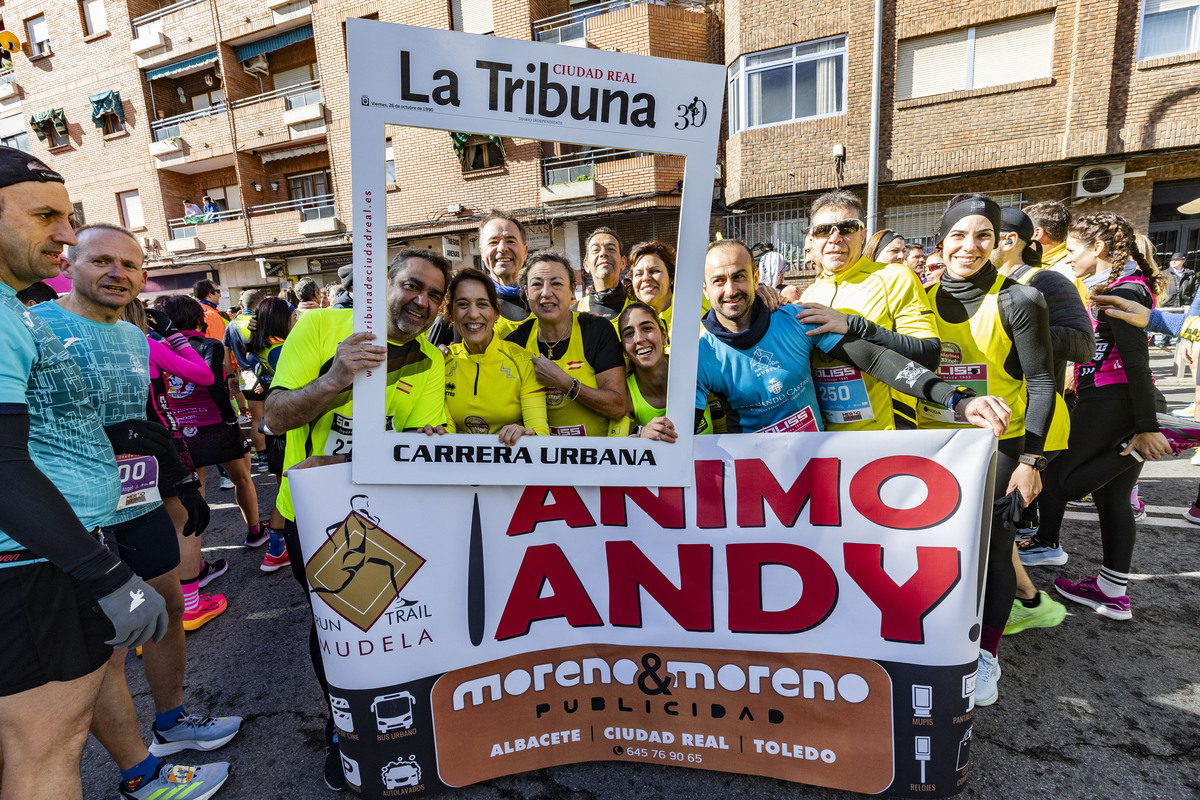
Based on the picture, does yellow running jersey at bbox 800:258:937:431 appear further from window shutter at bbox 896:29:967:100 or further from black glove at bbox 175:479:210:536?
window shutter at bbox 896:29:967:100

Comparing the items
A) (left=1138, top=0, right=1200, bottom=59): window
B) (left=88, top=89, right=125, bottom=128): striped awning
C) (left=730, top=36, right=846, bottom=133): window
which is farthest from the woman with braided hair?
(left=88, top=89, right=125, bottom=128): striped awning

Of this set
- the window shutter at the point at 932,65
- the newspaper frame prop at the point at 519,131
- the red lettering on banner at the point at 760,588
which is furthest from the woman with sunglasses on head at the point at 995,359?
the window shutter at the point at 932,65

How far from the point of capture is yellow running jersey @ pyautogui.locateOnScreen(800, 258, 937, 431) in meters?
2.35

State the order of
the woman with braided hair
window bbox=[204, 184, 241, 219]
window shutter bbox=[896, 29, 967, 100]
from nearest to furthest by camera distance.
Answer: the woman with braided hair, window shutter bbox=[896, 29, 967, 100], window bbox=[204, 184, 241, 219]

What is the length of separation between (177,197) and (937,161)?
25408mm

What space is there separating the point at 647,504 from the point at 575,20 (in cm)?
1645

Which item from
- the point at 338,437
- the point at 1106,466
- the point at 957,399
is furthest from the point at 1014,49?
the point at 338,437

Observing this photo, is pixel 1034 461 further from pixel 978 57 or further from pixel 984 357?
pixel 978 57

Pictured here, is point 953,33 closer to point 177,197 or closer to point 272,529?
point 272,529

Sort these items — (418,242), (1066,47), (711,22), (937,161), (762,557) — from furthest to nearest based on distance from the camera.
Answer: (418,242), (711,22), (937,161), (1066,47), (762,557)

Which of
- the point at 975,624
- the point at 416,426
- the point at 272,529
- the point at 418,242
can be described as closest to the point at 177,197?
the point at 418,242

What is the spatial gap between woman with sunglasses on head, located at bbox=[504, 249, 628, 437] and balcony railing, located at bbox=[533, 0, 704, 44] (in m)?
14.3

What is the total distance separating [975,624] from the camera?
180cm

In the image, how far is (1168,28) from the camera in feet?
36.4
